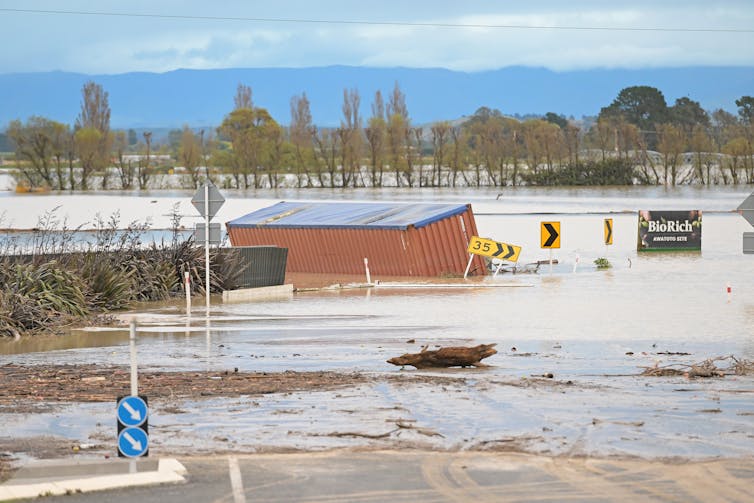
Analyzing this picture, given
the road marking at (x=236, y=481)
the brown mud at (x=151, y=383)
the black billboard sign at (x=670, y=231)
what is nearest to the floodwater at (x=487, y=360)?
the brown mud at (x=151, y=383)

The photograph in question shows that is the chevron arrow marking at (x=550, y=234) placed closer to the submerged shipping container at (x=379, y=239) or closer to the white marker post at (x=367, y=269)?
the submerged shipping container at (x=379, y=239)

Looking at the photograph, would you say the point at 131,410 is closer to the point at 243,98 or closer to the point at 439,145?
the point at 439,145

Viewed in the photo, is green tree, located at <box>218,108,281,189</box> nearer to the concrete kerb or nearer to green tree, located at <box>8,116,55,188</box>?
green tree, located at <box>8,116,55,188</box>

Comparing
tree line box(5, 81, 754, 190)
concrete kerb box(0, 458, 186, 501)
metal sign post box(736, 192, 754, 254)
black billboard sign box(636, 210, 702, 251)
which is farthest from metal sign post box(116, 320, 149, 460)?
tree line box(5, 81, 754, 190)

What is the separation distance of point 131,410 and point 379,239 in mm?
31914

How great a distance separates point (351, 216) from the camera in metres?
44.7

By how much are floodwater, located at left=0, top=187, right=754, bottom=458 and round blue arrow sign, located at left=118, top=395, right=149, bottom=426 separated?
131 cm

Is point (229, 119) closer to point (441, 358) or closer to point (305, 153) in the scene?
point (305, 153)

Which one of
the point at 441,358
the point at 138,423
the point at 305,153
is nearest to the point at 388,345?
the point at 441,358

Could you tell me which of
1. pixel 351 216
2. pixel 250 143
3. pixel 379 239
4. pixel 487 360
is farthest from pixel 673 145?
pixel 487 360

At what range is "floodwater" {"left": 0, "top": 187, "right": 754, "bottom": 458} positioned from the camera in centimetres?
1259

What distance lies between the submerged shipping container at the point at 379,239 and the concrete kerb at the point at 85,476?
3088 centimetres

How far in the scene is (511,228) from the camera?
76.7m

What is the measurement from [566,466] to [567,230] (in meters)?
65.2
